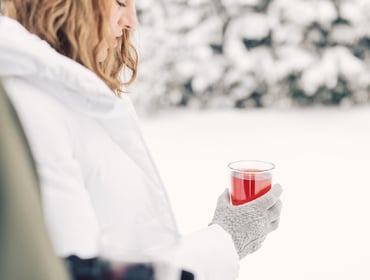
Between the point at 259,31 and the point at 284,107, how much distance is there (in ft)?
3.35

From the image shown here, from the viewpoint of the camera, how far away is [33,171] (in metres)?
0.83

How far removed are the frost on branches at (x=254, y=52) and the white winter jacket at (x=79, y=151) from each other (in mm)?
5386

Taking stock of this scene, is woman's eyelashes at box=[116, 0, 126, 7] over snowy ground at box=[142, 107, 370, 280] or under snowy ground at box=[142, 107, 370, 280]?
over

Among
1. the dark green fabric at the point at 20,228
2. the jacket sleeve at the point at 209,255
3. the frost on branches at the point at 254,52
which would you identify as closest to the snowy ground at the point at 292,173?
the frost on branches at the point at 254,52

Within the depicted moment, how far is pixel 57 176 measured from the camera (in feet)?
2.97

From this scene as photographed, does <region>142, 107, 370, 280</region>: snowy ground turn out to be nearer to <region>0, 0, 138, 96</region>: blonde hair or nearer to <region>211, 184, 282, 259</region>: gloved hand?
<region>211, 184, 282, 259</region>: gloved hand

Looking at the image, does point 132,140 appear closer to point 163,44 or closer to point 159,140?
point 159,140

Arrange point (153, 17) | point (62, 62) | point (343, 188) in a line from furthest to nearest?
1. point (153, 17)
2. point (343, 188)
3. point (62, 62)

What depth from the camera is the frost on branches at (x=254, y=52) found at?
246 inches

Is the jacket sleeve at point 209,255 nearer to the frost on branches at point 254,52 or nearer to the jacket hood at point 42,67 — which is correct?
the jacket hood at point 42,67

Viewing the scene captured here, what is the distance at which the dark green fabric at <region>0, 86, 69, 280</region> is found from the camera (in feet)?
2.30

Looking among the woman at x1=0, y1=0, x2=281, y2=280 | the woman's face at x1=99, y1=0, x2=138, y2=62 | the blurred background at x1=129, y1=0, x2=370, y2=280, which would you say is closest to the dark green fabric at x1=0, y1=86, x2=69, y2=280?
the woman at x1=0, y1=0, x2=281, y2=280

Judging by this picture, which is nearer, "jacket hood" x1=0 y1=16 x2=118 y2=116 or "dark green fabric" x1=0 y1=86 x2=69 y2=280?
"dark green fabric" x1=0 y1=86 x2=69 y2=280

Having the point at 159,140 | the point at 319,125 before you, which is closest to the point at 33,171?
the point at 159,140
